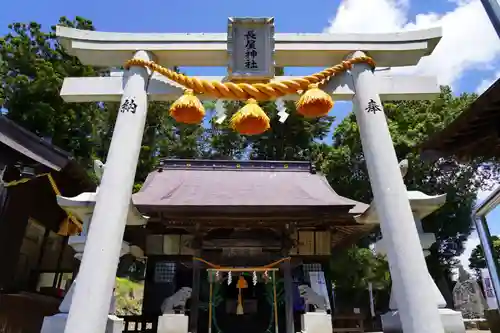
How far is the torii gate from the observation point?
4266 millimetres

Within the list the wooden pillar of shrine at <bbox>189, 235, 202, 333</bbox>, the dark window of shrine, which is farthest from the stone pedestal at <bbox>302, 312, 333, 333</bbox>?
the dark window of shrine

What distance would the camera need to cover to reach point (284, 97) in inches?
210

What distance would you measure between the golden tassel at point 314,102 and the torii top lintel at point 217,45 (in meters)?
0.76

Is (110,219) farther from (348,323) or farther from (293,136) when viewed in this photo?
(293,136)

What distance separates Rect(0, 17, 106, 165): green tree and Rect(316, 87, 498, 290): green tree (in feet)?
40.7

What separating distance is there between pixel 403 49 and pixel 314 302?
575cm

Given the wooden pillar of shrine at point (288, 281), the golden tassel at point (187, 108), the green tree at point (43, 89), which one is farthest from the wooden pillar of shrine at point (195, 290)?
the green tree at point (43, 89)

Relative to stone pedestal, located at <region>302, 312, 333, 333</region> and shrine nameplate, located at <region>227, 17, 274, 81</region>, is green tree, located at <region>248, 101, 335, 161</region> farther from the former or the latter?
shrine nameplate, located at <region>227, 17, 274, 81</region>

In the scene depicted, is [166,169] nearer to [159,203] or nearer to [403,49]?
[159,203]

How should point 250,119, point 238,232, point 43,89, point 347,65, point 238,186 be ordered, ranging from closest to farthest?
point 250,119, point 347,65, point 238,232, point 238,186, point 43,89

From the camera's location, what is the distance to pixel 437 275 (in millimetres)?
19609

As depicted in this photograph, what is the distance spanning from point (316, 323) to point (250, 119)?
17.5 feet

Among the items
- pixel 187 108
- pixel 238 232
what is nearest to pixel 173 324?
pixel 238 232

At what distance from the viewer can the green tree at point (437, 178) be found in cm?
1980
